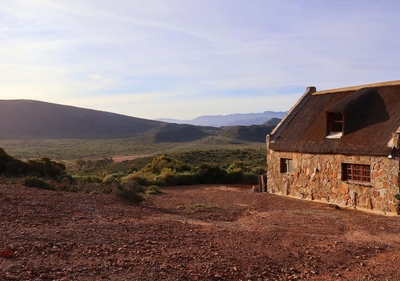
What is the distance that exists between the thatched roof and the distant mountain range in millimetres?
71815

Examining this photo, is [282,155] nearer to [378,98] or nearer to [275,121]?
[378,98]

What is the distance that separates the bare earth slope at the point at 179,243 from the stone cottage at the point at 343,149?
1600 mm

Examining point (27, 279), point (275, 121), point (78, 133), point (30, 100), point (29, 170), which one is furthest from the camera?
point (275, 121)

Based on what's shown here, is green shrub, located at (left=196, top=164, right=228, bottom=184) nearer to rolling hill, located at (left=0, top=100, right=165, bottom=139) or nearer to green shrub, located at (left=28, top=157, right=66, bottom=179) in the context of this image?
green shrub, located at (left=28, top=157, right=66, bottom=179)

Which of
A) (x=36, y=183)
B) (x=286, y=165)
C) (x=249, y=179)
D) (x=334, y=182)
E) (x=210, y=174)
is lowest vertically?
(x=249, y=179)

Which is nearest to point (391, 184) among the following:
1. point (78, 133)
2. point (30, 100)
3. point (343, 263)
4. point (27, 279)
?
point (343, 263)

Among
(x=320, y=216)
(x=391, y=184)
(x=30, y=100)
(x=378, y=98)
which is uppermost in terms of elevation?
(x=30, y=100)

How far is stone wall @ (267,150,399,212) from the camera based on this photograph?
13508mm

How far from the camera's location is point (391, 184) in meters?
13.4

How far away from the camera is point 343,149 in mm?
14914

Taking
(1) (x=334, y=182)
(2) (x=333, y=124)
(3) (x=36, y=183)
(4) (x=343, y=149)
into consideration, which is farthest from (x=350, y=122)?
(3) (x=36, y=183)

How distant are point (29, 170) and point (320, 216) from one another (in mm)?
15141

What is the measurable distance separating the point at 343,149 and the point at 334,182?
1.43 metres

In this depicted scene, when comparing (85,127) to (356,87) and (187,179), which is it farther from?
(356,87)
